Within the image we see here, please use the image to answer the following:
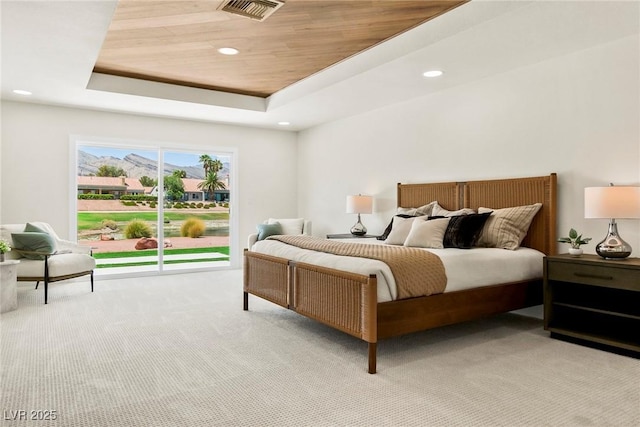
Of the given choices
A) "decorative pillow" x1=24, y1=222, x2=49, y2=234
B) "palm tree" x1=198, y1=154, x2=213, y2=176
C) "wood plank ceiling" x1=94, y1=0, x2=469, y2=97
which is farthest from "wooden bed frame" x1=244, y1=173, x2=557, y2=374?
"palm tree" x1=198, y1=154, x2=213, y2=176

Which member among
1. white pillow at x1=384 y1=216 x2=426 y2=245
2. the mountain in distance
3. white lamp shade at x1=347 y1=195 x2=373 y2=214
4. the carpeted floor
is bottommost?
the carpeted floor

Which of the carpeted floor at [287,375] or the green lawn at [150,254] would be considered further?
the green lawn at [150,254]

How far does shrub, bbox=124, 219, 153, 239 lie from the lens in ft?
21.1

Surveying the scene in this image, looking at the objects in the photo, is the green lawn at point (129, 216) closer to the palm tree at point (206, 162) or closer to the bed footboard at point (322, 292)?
the palm tree at point (206, 162)

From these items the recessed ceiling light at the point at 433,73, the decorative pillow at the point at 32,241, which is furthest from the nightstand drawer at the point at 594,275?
the decorative pillow at the point at 32,241

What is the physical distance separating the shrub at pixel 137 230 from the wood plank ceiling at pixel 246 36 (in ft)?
7.56

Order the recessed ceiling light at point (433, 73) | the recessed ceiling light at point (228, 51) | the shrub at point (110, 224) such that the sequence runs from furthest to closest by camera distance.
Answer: the shrub at point (110, 224)
the recessed ceiling light at point (433, 73)
the recessed ceiling light at point (228, 51)

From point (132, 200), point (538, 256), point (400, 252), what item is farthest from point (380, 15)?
point (132, 200)

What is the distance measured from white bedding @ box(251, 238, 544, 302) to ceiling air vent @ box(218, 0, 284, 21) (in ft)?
6.25

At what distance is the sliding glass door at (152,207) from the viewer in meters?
6.17

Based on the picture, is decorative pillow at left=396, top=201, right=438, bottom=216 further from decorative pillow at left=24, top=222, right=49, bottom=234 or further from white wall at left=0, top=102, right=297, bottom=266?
decorative pillow at left=24, top=222, right=49, bottom=234

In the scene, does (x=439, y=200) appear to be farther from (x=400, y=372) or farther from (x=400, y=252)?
(x=400, y=372)

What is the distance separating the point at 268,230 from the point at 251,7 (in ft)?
12.4

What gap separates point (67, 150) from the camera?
584cm
